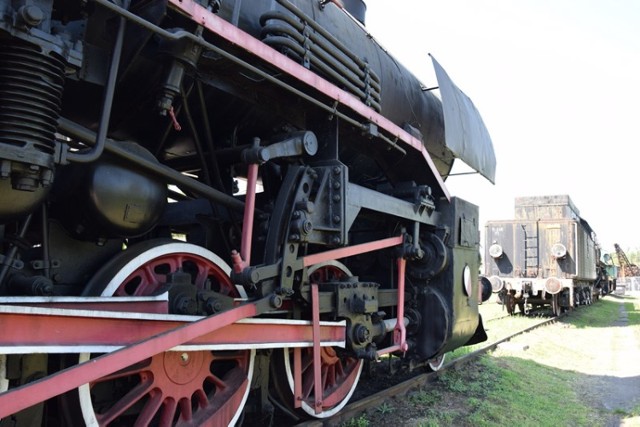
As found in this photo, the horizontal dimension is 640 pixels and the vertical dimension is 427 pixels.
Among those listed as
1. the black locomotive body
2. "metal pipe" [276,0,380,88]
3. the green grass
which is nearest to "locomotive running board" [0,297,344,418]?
"metal pipe" [276,0,380,88]

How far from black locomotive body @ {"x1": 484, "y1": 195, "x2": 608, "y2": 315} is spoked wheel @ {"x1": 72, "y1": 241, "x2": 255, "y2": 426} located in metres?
10.9

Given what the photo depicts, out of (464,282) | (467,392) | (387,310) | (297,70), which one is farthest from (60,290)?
(467,392)

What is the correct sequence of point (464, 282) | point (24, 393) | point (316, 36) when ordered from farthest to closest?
point (464, 282) < point (316, 36) < point (24, 393)

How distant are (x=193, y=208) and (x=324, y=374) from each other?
1.59m

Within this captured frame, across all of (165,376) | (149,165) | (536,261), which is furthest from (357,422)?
(536,261)

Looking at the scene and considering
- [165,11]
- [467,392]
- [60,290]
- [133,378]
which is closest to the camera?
[165,11]

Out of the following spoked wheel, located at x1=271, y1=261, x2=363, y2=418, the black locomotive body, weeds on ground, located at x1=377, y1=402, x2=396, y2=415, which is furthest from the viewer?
the black locomotive body

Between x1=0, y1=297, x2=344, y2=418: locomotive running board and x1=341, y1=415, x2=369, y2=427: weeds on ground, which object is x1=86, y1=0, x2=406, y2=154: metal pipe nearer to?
x1=0, y1=297, x2=344, y2=418: locomotive running board

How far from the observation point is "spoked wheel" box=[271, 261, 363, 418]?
128 inches

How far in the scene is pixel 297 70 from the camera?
2512mm

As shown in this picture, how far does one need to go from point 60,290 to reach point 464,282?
11.0ft

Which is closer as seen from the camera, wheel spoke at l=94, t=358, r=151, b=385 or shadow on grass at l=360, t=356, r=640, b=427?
wheel spoke at l=94, t=358, r=151, b=385

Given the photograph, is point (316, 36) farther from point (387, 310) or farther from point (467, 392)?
point (467, 392)

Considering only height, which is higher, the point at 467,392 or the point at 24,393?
the point at 24,393
